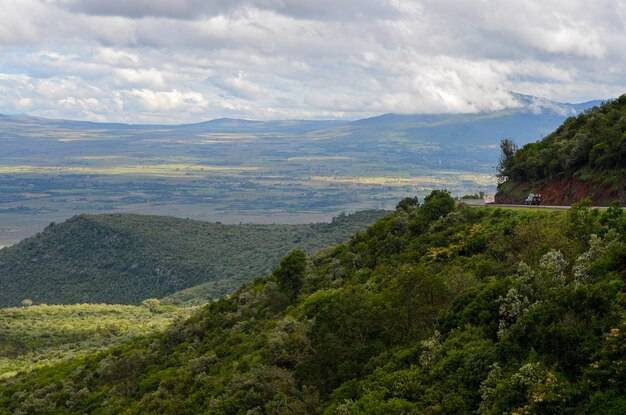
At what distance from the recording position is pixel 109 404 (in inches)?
1954

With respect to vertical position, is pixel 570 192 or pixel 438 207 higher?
pixel 570 192

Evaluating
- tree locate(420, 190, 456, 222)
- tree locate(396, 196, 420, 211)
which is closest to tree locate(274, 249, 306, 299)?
tree locate(396, 196, 420, 211)

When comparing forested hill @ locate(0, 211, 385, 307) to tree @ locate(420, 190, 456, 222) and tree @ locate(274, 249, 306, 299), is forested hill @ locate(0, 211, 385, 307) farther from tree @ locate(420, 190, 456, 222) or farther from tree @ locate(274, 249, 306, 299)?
tree @ locate(420, 190, 456, 222)

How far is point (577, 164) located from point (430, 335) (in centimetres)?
2494

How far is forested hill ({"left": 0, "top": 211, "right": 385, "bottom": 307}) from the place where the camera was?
172 m

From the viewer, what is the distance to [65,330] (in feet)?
353

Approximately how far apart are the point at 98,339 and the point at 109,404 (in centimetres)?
5347

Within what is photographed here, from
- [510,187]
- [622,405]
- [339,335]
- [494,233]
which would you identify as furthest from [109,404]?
[622,405]

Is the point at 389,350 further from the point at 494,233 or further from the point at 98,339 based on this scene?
the point at 98,339

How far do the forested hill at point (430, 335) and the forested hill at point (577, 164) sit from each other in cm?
570

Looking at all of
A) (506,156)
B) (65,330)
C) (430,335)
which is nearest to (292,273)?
(506,156)

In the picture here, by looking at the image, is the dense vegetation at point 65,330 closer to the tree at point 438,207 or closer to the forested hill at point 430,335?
the forested hill at point 430,335

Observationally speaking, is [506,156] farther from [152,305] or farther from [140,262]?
[140,262]

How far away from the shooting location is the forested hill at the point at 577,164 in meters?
45.5
